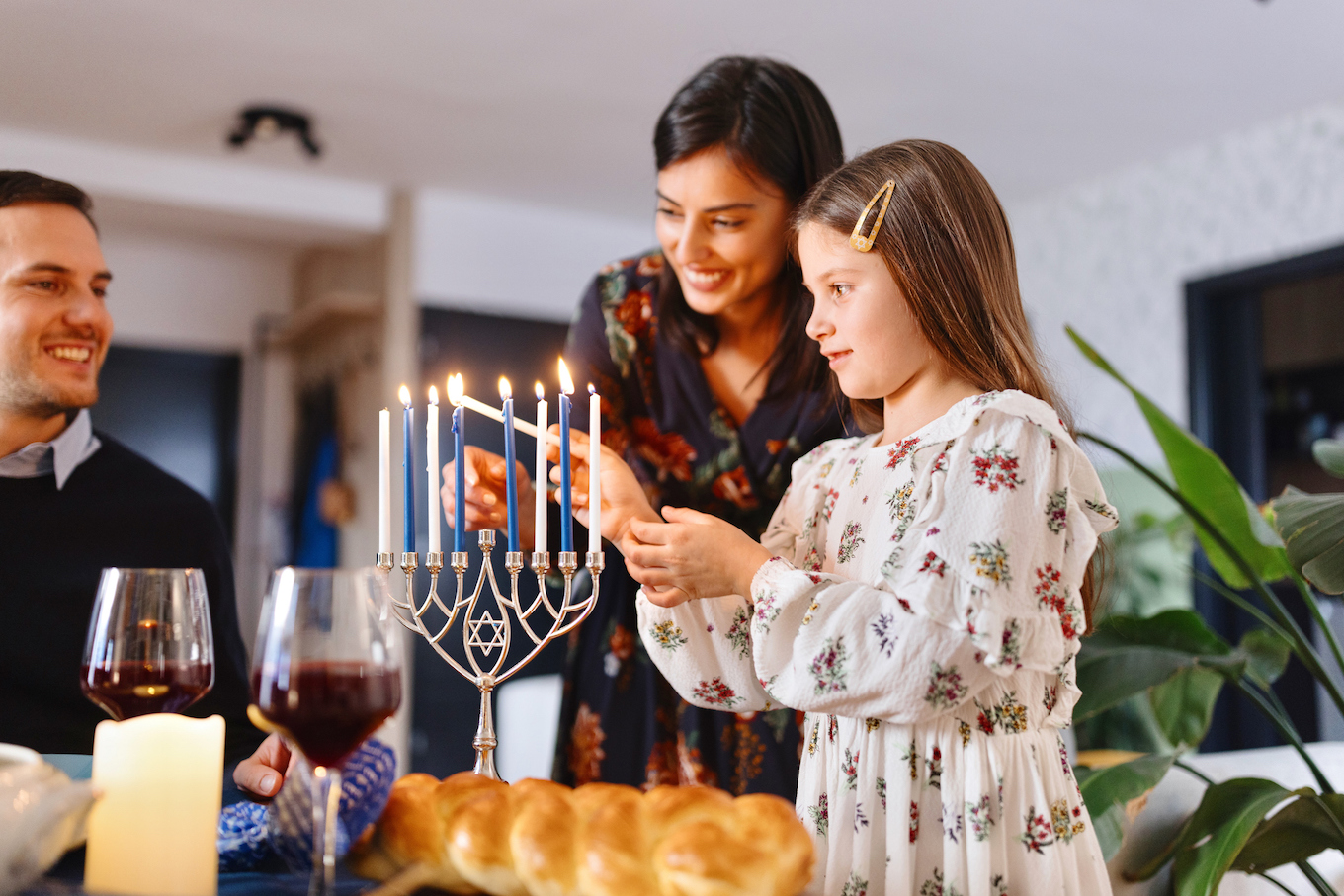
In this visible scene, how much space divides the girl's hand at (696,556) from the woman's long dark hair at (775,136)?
1.69ft

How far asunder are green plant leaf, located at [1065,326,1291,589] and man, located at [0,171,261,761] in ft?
4.34

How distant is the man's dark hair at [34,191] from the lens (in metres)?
1.54

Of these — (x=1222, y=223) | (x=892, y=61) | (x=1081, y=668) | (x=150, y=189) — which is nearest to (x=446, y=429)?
(x=150, y=189)

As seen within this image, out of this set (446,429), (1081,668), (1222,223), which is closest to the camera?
(1081,668)

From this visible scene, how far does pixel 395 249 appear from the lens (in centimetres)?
483

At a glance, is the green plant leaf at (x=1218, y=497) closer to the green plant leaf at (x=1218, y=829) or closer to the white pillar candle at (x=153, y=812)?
the green plant leaf at (x=1218, y=829)

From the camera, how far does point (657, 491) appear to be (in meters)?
1.56

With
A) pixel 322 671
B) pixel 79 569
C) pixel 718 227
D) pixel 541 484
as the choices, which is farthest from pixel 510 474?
pixel 79 569

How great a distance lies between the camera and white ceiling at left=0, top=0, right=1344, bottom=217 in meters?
3.19

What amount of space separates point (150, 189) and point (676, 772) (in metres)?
3.83

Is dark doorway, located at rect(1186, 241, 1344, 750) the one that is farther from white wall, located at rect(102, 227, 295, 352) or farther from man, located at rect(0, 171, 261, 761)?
white wall, located at rect(102, 227, 295, 352)

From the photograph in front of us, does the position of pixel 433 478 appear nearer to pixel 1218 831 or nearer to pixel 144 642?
pixel 144 642

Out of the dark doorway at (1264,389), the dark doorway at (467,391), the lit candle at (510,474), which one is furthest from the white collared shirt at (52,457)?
the dark doorway at (1264,389)

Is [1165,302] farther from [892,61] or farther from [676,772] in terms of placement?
[676,772]
